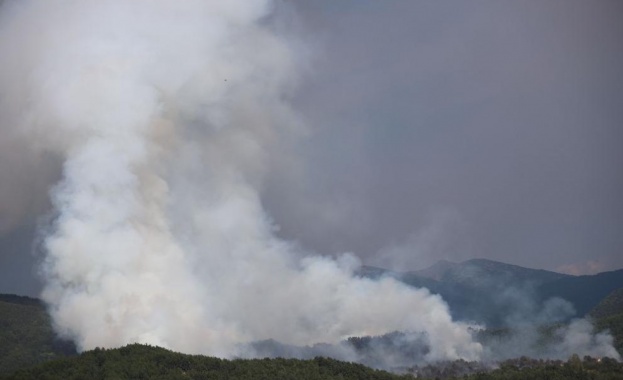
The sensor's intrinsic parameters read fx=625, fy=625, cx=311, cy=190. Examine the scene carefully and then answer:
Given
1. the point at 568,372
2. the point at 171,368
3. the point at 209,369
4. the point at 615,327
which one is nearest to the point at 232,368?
the point at 209,369

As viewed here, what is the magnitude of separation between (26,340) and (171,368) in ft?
275

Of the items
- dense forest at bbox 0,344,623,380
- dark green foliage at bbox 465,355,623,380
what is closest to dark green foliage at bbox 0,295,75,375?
dense forest at bbox 0,344,623,380

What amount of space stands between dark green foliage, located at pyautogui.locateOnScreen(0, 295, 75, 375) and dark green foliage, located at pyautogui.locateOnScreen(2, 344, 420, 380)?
151 feet

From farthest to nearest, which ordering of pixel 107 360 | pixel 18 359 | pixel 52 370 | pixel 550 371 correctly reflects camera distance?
pixel 18 359, pixel 550 371, pixel 107 360, pixel 52 370

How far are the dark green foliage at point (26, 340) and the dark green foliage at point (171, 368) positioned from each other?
46111 mm

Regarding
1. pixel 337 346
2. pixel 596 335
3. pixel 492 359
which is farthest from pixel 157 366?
pixel 596 335

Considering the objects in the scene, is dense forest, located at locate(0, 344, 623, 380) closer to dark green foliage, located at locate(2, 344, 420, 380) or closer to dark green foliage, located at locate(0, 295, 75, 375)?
dark green foliage, located at locate(2, 344, 420, 380)

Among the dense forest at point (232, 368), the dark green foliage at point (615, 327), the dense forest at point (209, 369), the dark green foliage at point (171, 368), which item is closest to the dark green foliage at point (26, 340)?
the dense forest at point (232, 368)

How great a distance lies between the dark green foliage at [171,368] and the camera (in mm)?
100812

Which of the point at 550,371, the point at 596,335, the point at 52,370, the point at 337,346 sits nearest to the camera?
the point at 52,370

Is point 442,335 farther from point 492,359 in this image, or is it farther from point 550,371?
point 550,371

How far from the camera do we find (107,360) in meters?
108

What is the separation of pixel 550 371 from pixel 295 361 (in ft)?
155

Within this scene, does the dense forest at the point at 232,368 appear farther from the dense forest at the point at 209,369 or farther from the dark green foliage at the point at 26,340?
the dark green foliage at the point at 26,340
